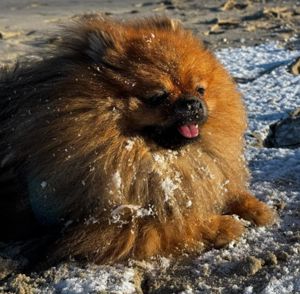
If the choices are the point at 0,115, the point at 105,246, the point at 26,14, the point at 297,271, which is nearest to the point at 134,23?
the point at 0,115

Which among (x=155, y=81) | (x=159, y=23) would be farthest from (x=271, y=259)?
(x=159, y=23)

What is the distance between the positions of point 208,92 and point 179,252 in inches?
27.0

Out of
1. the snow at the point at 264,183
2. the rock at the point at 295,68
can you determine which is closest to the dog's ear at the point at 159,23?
the snow at the point at 264,183

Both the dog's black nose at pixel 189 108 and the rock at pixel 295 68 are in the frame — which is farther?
the rock at pixel 295 68

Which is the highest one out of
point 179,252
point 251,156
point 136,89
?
point 136,89

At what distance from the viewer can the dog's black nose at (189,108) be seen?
2.61 meters

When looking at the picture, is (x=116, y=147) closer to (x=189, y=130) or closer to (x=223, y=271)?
(x=189, y=130)

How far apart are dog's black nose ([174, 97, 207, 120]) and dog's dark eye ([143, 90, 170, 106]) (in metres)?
0.05

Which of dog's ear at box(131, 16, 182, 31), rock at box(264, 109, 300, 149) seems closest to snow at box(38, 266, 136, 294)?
dog's ear at box(131, 16, 182, 31)

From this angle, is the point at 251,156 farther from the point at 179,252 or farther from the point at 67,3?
the point at 67,3

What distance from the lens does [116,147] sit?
8.55 feet

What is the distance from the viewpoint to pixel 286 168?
358 cm

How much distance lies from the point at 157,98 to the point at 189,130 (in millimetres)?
186

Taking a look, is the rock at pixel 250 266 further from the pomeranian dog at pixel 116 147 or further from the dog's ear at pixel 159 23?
the dog's ear at pixel 159 23
